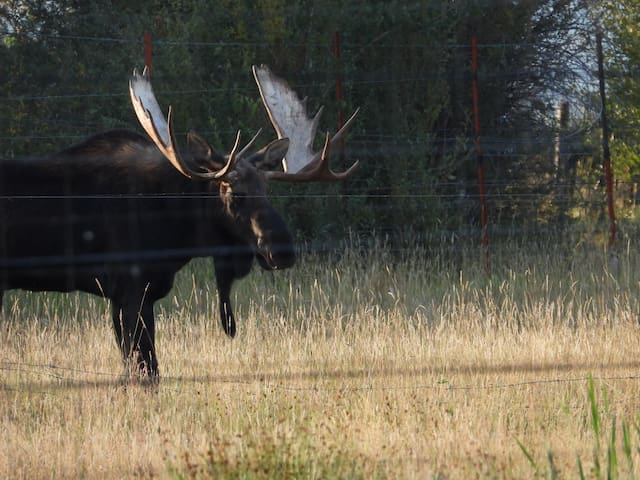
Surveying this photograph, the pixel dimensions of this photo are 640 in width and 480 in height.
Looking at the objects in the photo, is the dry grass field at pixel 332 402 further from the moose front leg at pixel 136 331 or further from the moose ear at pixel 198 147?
the moose ear at pixel 198 147

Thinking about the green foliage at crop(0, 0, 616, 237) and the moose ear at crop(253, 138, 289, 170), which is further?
the green foliage at crop(0, 0, 616, 237)

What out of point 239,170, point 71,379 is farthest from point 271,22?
point 71,379

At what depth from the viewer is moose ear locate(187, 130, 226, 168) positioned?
7453 millimetres

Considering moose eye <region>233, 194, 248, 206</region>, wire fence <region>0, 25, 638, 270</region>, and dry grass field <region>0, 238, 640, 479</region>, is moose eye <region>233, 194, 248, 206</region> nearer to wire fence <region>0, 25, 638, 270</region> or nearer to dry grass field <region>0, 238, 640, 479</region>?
dry grass field <region>0, 238, 640, 479</region>

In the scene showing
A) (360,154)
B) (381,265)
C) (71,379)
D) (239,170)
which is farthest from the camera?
(360,154)

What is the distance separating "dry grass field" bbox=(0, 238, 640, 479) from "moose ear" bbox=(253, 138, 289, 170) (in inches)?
46.0

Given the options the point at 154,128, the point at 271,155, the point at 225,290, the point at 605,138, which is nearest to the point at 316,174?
the point at 271,155

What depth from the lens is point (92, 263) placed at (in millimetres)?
7598

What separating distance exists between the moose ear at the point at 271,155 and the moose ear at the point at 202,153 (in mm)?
264

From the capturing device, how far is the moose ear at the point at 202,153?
7453 millimetres

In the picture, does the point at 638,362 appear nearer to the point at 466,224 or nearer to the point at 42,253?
the point at 42,253

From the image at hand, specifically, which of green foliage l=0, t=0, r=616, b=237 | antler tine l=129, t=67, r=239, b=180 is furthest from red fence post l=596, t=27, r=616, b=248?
antler tine l=129, t=67, r=239, b=180

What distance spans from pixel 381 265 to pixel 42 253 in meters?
5.23

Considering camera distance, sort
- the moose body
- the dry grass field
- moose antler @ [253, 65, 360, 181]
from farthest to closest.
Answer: moose antler @ [253, 65, 360, 181]
the moose body
the dry grass field
